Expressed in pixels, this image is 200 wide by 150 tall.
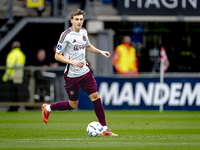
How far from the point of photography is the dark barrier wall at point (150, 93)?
1504 centimetres

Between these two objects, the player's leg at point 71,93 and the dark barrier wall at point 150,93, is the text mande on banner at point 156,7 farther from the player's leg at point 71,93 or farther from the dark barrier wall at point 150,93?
the player's leg at point 71,93

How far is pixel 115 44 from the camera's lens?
20.1 m

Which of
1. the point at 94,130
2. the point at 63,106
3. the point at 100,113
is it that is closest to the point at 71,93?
the point at 63,106

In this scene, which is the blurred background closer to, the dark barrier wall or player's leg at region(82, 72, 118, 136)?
the dark barrier wall

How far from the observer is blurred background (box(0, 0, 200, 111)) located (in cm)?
1512

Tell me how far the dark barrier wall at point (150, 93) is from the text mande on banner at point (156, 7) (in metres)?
4.00

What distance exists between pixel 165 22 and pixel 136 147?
46.5ft

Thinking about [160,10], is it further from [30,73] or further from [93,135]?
A: [93,135]

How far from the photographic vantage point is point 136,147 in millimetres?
6355

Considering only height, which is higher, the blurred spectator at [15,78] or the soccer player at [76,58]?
the soccer player at [76,58]

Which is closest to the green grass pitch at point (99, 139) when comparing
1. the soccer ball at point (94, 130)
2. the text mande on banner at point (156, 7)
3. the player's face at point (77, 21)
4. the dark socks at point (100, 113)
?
the soccer ball at point (94, 130)

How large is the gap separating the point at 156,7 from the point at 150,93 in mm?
4468

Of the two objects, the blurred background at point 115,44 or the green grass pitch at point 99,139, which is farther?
the blurred background at point 115,44

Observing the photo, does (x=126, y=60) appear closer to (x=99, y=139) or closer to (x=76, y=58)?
(x=76, y=58)
